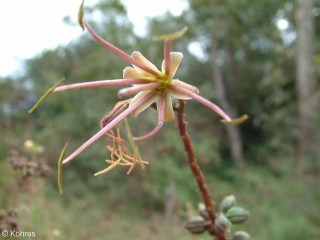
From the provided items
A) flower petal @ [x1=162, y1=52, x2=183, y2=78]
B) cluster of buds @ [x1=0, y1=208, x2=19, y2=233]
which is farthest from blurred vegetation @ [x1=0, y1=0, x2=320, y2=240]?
flower petal @ [x1=162, y1=52, x2=183, y2=78]

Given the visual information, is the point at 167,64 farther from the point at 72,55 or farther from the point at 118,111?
the point at 72,55

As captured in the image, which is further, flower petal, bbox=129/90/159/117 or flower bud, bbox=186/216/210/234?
flower bud, bbox=186/216/210/234

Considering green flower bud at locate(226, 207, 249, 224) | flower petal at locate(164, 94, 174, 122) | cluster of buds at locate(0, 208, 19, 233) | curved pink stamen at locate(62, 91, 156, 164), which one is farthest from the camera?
cluster of buds at locate(0, 208, 19, 233)

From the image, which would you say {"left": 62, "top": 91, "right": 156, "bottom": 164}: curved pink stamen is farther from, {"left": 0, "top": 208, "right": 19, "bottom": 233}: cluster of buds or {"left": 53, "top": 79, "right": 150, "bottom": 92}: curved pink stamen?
{"left": 0, "top": 208, "right": 19, "bottom": 233}: cluster of buds

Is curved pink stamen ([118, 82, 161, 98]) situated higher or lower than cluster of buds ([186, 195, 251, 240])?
higher

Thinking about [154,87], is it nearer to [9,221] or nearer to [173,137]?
[9,221]

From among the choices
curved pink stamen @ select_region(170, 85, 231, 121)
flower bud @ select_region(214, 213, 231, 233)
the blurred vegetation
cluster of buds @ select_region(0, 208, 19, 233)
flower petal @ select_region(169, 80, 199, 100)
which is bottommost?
flower bud @ select_region(214, 213, 231, 233)

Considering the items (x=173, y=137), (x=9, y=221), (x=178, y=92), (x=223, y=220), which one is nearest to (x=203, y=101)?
(x=178, y=92)

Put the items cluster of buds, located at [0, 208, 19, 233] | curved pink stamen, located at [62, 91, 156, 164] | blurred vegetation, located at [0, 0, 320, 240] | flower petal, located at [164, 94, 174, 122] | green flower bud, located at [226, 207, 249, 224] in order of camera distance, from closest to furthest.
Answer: curved pink stamen, located at [62, 91, 156, 164] < flower petal, located at [164, 94, 174, 122] < green flower bud, located at [226, 207, 249, 224] < cluster of buds, located at [0, 208, 19, 233] < blurred vegetation, located at [0, 0, 320, 240]
